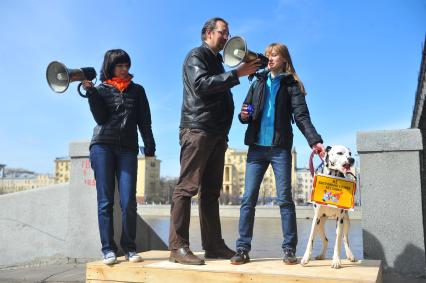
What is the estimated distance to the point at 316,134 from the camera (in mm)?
4199

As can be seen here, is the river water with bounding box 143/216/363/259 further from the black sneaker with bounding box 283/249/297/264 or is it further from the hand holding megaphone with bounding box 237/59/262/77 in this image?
the hand holding megaphone with bounding box 237/59/262/77

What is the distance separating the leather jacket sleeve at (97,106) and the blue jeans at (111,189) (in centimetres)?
28

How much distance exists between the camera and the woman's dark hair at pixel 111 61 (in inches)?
187

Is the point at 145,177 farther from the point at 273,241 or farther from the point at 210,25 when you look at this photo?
the point at 210,25

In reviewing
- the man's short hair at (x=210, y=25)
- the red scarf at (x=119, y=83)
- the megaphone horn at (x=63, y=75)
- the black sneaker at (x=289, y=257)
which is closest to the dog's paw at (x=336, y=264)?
the black sneaker at (x=289, y=257)

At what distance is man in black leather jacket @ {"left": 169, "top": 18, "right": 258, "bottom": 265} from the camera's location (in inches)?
161

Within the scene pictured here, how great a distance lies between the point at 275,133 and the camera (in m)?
4.29

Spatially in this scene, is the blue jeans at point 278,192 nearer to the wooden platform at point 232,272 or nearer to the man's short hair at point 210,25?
the wooden platform at point 232,272

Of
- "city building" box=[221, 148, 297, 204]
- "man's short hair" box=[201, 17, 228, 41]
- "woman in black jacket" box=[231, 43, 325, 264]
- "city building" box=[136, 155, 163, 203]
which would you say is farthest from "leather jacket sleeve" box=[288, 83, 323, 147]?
"city building" box=[136, 155, 163, 203]

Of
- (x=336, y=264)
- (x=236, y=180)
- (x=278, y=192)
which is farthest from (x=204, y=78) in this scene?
(x=236, y=180)

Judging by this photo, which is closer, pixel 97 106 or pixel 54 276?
pixel 97 106

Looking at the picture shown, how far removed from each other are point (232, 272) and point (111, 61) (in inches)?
101

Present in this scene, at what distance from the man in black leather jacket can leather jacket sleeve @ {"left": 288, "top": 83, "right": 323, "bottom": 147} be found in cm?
55

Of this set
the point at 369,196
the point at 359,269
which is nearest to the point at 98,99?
the point at 359,269
